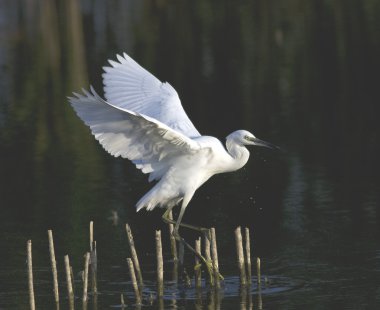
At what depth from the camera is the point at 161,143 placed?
957 centimetres

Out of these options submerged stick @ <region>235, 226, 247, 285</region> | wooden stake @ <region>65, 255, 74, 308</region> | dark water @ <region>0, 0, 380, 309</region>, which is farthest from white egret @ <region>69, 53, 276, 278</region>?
wooden stake @ <region>65, 255, 74, 308</region>

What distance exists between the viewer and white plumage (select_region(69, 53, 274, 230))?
9133 millimetres

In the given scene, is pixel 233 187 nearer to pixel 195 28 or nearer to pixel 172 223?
pixel 172 223

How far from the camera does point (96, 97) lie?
8656mm

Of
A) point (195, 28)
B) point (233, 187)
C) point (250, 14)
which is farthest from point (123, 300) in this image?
point (250, 14)

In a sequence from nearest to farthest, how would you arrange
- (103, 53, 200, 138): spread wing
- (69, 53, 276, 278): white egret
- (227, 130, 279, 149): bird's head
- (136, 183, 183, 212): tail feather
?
(69, 53, 276, 278): white egret
(136, 183, 183, 212): tail feather
(227, 130, 279, 149): bird's head
(103, 53, 200, 138): spread wing

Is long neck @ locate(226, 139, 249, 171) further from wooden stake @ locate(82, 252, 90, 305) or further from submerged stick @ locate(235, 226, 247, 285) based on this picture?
wooden stake @ locate(82, 252, 90, 305)

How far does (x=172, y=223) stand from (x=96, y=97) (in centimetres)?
198

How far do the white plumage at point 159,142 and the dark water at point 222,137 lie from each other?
2.66ft

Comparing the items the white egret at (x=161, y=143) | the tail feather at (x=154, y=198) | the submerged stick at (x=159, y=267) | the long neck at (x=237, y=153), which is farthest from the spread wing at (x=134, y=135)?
the submerged stick at (x=159, y=267)

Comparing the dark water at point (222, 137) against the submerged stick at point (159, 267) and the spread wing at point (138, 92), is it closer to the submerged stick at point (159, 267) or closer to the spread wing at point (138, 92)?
the submerged stick at point (159, 267)

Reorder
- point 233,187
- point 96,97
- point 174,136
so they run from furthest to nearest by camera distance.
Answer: point 233,187
point 174,136
point 96,97

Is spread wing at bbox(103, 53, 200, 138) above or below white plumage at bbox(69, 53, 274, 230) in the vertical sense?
above

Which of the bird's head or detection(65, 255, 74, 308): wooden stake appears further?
the bird's head
